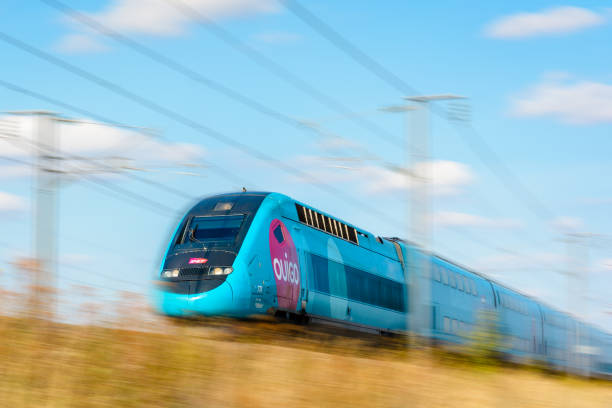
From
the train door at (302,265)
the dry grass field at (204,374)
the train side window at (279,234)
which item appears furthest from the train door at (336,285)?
the dry grass field at (204,374)

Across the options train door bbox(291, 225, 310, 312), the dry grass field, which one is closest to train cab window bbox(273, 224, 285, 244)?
train door bbox(291, 225, 310, 312)

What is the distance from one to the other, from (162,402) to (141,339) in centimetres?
120

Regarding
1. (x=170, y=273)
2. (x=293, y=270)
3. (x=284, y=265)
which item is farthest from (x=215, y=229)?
(x=293, y=270)

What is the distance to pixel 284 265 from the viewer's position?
17781 millimetres

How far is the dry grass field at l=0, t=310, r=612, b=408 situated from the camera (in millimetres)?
7039

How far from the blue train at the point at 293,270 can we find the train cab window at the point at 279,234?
0.08 feet

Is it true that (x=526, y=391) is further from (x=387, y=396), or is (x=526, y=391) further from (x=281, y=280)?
(x=281, y=280)

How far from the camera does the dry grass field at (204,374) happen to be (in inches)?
277

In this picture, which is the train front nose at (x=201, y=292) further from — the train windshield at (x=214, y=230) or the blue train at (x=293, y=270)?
the train windshield at (x=214, y=230)

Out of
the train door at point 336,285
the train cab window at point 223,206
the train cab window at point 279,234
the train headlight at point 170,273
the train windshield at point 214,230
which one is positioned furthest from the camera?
the train door at point 336,285

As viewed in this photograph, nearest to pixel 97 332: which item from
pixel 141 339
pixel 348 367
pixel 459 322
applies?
pixel 141 339

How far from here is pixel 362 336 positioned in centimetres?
2139

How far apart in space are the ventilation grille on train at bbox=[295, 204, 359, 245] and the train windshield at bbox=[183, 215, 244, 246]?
2444 mm

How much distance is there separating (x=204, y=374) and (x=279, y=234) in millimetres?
10221
